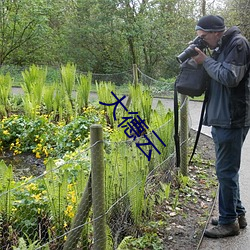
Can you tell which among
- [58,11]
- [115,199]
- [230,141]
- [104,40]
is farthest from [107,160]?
[58,11]

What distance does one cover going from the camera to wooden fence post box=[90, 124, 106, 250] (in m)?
2.36

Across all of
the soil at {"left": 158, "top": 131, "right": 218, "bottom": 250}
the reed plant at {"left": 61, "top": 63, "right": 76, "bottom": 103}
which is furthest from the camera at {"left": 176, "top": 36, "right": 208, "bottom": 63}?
the reed plant at {"left": 61, "top": 63, "right": 76, "bottom": 103}

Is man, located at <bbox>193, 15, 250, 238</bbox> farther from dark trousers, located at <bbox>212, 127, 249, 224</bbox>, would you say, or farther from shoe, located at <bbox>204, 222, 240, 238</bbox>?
shoe, located at <bbox>204, 222, 240, 238</bbox>

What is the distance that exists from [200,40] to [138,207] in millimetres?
1481

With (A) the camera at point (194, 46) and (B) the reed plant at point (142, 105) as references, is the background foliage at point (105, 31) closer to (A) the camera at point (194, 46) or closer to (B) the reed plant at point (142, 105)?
(B) the reed plant at point (142, 105)

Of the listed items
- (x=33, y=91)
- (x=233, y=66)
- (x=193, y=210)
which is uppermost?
(x=233, y=66)

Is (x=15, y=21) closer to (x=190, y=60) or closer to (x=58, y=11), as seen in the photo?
(x=58, y=11)

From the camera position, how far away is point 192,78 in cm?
313

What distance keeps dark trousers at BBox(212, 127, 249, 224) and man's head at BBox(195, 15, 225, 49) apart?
2.37ft

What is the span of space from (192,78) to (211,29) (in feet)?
1.38

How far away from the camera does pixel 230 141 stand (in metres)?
3.02

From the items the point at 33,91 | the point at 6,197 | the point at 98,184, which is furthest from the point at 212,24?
the point at 33,91

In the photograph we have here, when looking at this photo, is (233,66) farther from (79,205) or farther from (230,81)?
(79,205)

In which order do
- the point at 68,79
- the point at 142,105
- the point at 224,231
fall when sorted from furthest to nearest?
the point at 68,79 → the point at 142,105 → the point at 224,231
